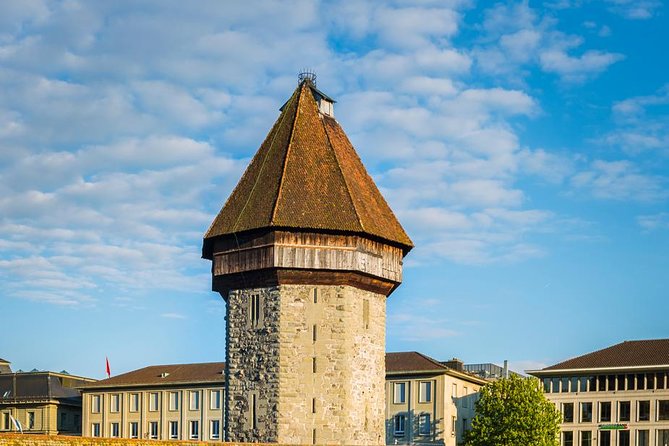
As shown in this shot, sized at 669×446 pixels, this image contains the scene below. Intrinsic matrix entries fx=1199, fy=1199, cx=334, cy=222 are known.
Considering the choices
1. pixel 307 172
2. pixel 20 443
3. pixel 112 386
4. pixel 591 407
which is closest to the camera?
pixel 20 443

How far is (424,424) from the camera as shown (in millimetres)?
67125

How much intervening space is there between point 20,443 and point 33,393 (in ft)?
187

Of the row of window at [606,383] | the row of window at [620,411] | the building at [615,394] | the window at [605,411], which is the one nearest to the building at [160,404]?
the building at [615,394]

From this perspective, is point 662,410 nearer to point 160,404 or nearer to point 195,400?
point 195,400

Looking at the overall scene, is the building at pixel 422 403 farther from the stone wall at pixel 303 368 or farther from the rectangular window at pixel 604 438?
the stone wall at pixel 303 368

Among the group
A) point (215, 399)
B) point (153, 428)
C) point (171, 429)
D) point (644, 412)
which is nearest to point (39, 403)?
point (153, 428)

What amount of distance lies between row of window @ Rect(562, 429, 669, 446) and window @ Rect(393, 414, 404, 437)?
10.8m

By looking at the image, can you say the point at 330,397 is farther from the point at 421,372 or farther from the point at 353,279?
the point at 421,372

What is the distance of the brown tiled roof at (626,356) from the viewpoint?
70000mm

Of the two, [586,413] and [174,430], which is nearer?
[586,413]

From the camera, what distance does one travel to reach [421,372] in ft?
221

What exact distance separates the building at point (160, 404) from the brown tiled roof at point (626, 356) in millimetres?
20736

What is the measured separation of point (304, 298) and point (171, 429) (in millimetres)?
41111

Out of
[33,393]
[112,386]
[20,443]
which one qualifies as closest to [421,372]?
[112,386]
